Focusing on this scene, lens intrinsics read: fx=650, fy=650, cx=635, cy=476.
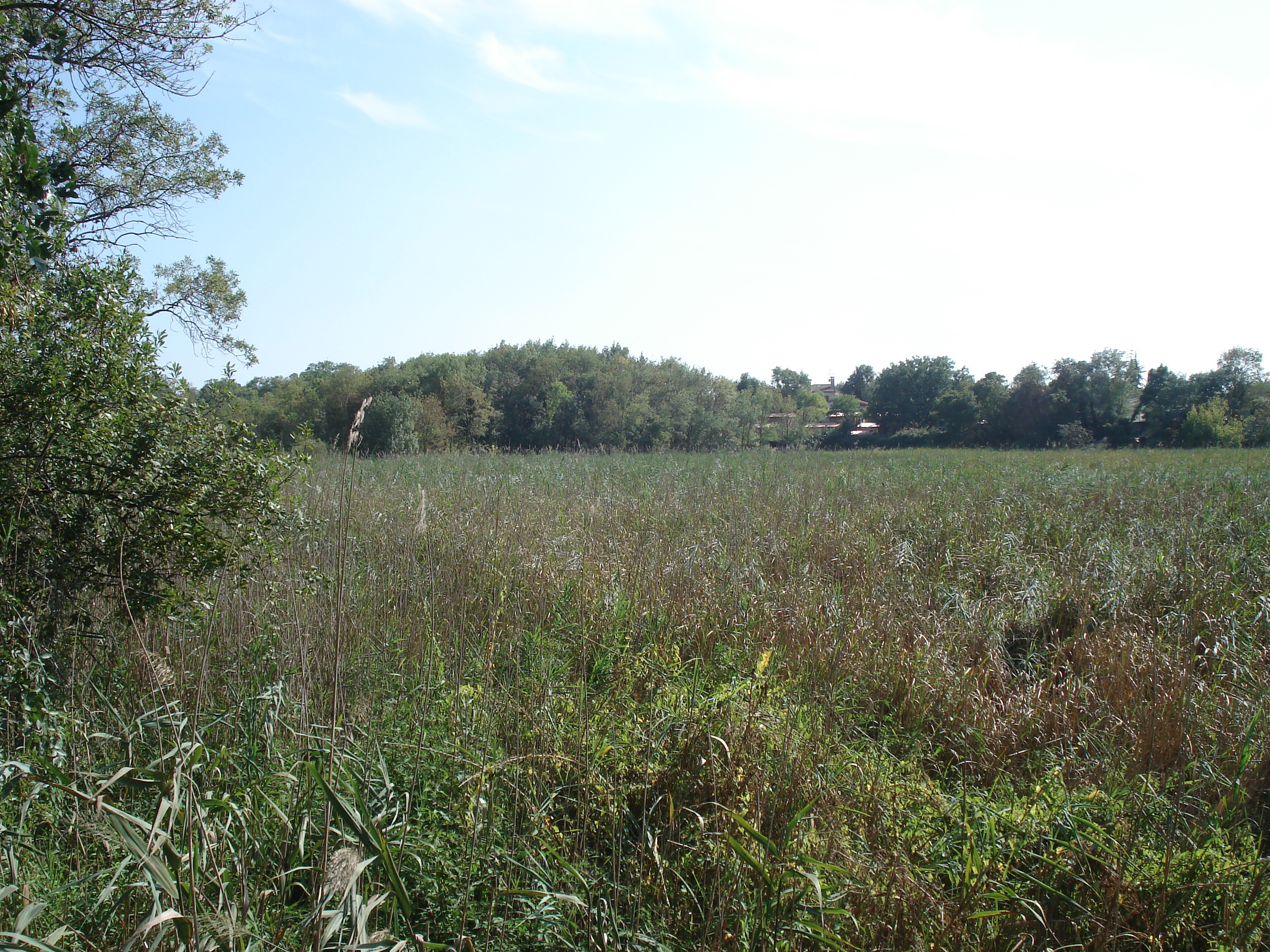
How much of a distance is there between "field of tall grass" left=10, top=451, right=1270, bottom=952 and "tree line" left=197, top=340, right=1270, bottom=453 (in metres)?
22.5

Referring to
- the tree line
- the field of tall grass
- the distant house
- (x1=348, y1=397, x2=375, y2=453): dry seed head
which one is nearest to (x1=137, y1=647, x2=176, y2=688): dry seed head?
the field of tall grass

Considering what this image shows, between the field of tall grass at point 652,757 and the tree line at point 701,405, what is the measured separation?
22.5 metres

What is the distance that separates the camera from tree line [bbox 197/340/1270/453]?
109 feet

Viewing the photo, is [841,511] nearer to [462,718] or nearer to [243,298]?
[462,718]

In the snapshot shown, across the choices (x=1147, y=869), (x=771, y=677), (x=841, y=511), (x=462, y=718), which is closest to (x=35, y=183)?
(x=462, y=718)

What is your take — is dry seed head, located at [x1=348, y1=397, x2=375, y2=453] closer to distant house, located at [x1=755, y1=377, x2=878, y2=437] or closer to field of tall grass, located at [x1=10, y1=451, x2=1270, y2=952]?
field of tall grass, located at [x1=10, y1=451, x2=1270, y2=952]

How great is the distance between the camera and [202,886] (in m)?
1.69

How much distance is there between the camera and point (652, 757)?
2.69 m

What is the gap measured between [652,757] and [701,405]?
4314 cm

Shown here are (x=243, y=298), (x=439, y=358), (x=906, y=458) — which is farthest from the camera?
(x=439, y=358)

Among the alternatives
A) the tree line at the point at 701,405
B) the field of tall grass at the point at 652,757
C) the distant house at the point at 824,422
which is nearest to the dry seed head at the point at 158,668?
the field of tall grass at the point at 652,757

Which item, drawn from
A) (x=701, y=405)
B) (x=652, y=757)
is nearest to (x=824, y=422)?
(x=701, y=405)

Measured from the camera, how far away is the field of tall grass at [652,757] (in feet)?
6.07

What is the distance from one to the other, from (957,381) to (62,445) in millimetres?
64638
